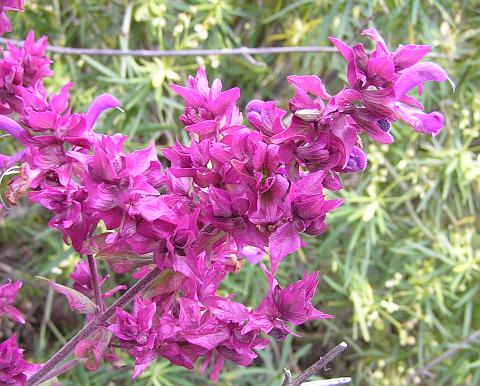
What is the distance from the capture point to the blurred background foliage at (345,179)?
149 cm

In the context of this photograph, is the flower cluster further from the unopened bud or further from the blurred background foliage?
the blurred background foliage

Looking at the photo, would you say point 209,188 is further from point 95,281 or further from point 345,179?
point 345,179

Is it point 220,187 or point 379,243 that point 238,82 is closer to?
point 379,243

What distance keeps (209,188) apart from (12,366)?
1.02ft

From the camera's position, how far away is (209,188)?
1.81ft

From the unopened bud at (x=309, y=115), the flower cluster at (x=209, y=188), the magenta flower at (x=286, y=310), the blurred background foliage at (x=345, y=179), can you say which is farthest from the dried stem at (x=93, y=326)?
the blurred background foliage at (x=345, y=179)

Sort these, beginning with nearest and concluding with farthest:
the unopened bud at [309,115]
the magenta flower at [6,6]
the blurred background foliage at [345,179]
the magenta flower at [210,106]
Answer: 1. the unopened bud at [309,115]
2. the magenta flower at [210,106]
3. the magenta flower at [6,6]
4. the blurred background foliage at [345,179]

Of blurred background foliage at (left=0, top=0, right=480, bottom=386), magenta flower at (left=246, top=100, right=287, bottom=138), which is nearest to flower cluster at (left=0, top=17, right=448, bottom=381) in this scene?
magenta flower at (left=246, top=100, right=287, bottom=138)

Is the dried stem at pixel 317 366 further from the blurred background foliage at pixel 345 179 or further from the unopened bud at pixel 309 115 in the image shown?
the blurred background foliage at pixel 345 179

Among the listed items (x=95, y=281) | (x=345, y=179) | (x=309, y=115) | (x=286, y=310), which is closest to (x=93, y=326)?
(x=95, y=281)

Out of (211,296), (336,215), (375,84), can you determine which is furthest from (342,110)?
(336,215)

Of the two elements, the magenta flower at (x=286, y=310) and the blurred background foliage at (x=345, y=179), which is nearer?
the magenta flower at (x=286, y=310)

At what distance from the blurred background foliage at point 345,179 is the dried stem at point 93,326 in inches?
26.5

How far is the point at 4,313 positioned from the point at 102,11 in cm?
112
